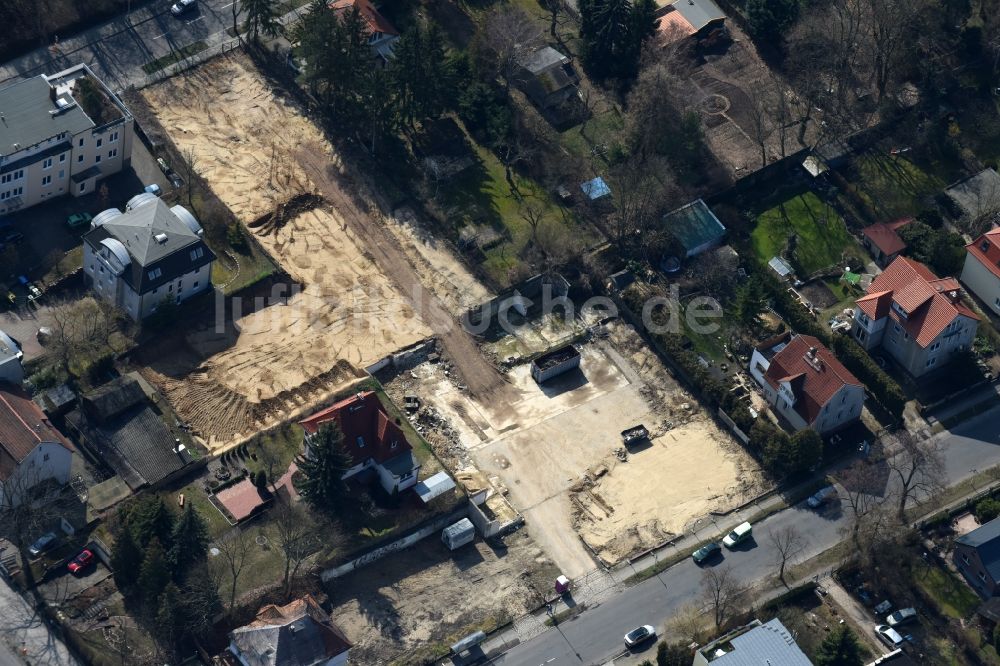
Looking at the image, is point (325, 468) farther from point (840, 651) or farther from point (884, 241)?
point (884, 241)

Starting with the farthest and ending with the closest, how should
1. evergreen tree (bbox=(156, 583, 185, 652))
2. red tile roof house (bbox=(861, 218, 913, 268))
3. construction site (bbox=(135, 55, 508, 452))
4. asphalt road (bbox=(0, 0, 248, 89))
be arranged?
asphalt road (bbox=(0, 0, 248, 89)) < red tile roof house (bbox=(861, 218, 913, 268)) < construction site (bbox=(135, 55, 508, 452)) < evergreen tree (bbox=(156, 583, 185, 652))

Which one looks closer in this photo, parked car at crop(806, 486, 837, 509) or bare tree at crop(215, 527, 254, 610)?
bare tree at crop(215, 527, 254, 610)

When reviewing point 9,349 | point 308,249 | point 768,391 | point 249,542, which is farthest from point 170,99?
point 768,391

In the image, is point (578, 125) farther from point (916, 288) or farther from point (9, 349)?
point (9, 349)

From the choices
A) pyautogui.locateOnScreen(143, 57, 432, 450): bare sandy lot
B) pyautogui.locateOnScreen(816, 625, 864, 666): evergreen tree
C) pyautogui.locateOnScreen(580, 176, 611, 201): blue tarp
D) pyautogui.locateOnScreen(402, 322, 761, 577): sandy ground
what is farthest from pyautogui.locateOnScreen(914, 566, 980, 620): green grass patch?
pyautogui.locateOnScreen(580, 176, 611, 201): blue tarp

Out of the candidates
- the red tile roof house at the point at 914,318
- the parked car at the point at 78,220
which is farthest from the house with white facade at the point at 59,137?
the red tile roof house at the point at 914,318

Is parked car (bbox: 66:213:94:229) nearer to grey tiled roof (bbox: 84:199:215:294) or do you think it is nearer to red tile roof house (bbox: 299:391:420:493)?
grey tiled roof (bbox: 84:199:215:294)
